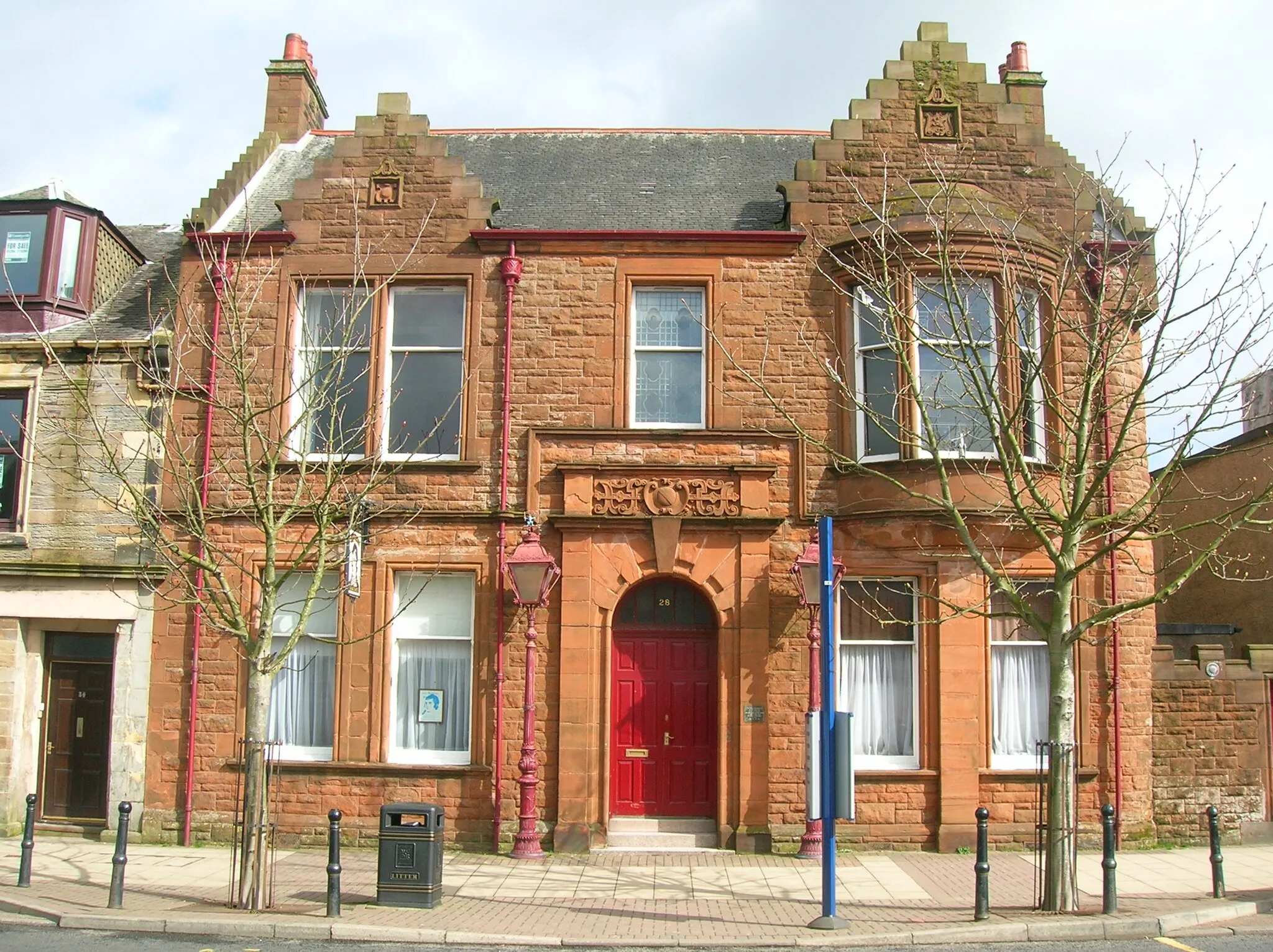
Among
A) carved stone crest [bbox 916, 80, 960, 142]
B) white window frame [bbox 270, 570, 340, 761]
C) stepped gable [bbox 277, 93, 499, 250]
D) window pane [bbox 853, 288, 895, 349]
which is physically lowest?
white window frame [bbox 270, 570, 340, 761]

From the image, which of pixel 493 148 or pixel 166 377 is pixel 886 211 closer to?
pixel 493 148

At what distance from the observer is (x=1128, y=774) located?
1430 centimetres

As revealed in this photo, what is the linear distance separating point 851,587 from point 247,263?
909 centimetres

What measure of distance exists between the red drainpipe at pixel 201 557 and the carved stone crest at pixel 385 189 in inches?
78.7

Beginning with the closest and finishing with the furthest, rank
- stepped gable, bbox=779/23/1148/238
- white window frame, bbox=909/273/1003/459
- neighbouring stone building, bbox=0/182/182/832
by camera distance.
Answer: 1. white window frame, bbox=909/273/1003/459
2. neighbouring stone building, bbox=0/182/182/832
3. stepped gable, bbox=779/23/1148/238

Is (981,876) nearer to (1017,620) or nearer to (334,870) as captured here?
(1017,620)

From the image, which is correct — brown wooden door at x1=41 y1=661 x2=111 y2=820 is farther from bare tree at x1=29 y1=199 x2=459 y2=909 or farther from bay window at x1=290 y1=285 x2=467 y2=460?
bay window at x1=290 y1=285 x2=467 y2=460

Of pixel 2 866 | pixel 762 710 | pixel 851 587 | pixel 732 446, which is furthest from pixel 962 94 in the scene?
pixel 2 866

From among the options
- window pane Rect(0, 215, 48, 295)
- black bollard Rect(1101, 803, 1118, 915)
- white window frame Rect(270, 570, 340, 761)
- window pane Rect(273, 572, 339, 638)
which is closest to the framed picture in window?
white window frame Rect(270, 570, 340, 761)

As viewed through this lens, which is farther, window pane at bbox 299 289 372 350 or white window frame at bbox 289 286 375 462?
window pane at bbox 299 289 372 350

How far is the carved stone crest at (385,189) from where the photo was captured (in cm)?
1548

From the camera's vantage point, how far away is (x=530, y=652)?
557 inches

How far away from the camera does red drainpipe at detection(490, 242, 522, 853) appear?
14.1 metres

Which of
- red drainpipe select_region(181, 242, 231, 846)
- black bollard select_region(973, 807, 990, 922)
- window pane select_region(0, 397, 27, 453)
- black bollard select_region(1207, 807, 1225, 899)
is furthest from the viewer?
window pane select_region(0, 397, 27, 453)
